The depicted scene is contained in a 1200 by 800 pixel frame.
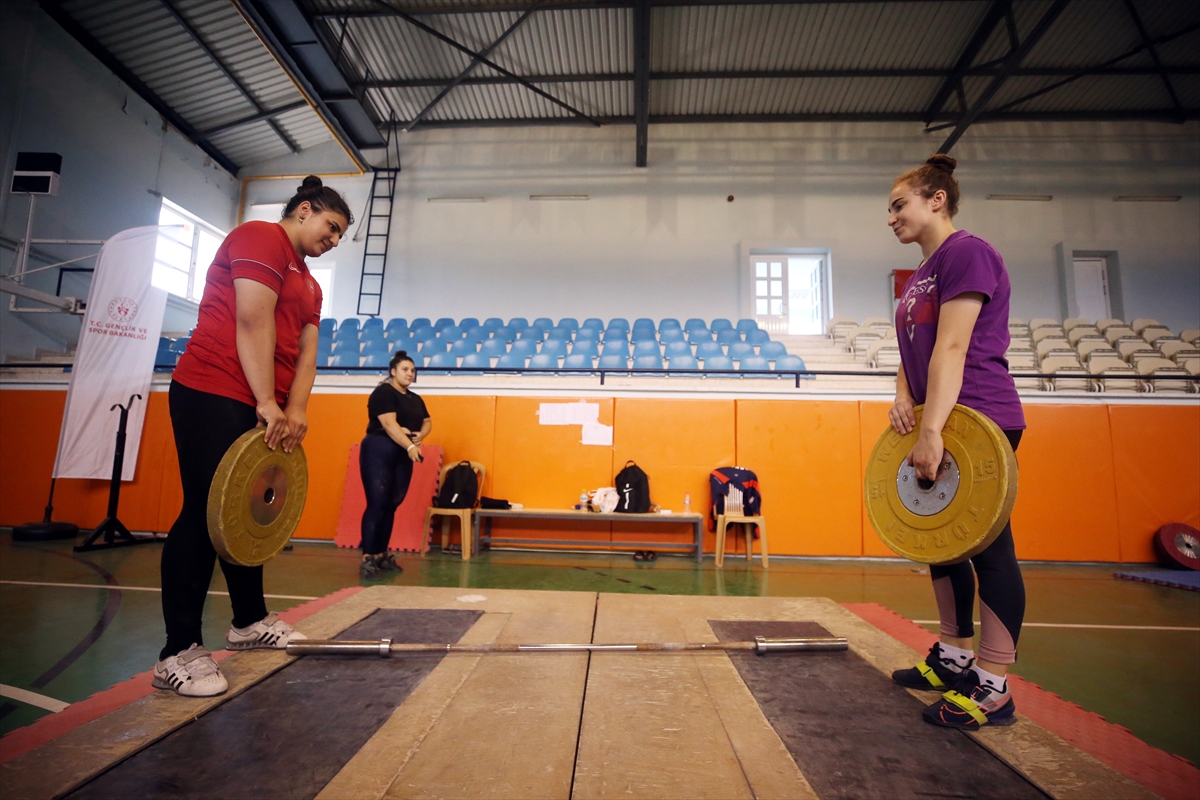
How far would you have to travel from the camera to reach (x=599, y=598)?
2.54 metres

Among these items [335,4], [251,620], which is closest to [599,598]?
[251,620]

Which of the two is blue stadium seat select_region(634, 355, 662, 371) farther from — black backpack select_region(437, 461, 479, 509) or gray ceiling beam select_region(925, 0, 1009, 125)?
gray ceiling beam select_region(925, 0, 1009, 125)

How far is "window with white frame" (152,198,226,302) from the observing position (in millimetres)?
9180

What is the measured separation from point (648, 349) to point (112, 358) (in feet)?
20.1

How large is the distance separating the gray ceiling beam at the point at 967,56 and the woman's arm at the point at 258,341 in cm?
1069

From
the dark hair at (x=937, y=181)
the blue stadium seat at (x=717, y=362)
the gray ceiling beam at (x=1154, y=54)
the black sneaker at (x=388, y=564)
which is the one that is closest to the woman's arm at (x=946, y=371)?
the dark hair at (x=937, y=181)

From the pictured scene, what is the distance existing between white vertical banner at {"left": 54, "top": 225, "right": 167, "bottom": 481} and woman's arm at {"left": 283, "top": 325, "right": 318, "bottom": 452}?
4572 millimetres

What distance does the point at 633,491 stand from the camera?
4551 mm

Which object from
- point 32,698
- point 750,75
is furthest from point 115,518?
point 750,75

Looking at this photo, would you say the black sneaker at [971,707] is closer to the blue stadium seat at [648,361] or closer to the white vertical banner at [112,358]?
the blue stadium seat at [648,361]

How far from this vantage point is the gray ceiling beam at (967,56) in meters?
7.67

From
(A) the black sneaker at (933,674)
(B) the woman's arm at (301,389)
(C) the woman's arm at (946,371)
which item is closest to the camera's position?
(C) the woman's arm at (946,371)

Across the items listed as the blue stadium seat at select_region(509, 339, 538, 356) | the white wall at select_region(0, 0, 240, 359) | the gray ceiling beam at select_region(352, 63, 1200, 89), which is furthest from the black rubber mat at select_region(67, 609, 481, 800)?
the gray ceiling beam at select_region(352, 63, 1200, 89)

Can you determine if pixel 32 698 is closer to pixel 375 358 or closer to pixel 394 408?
pixel 394 408
